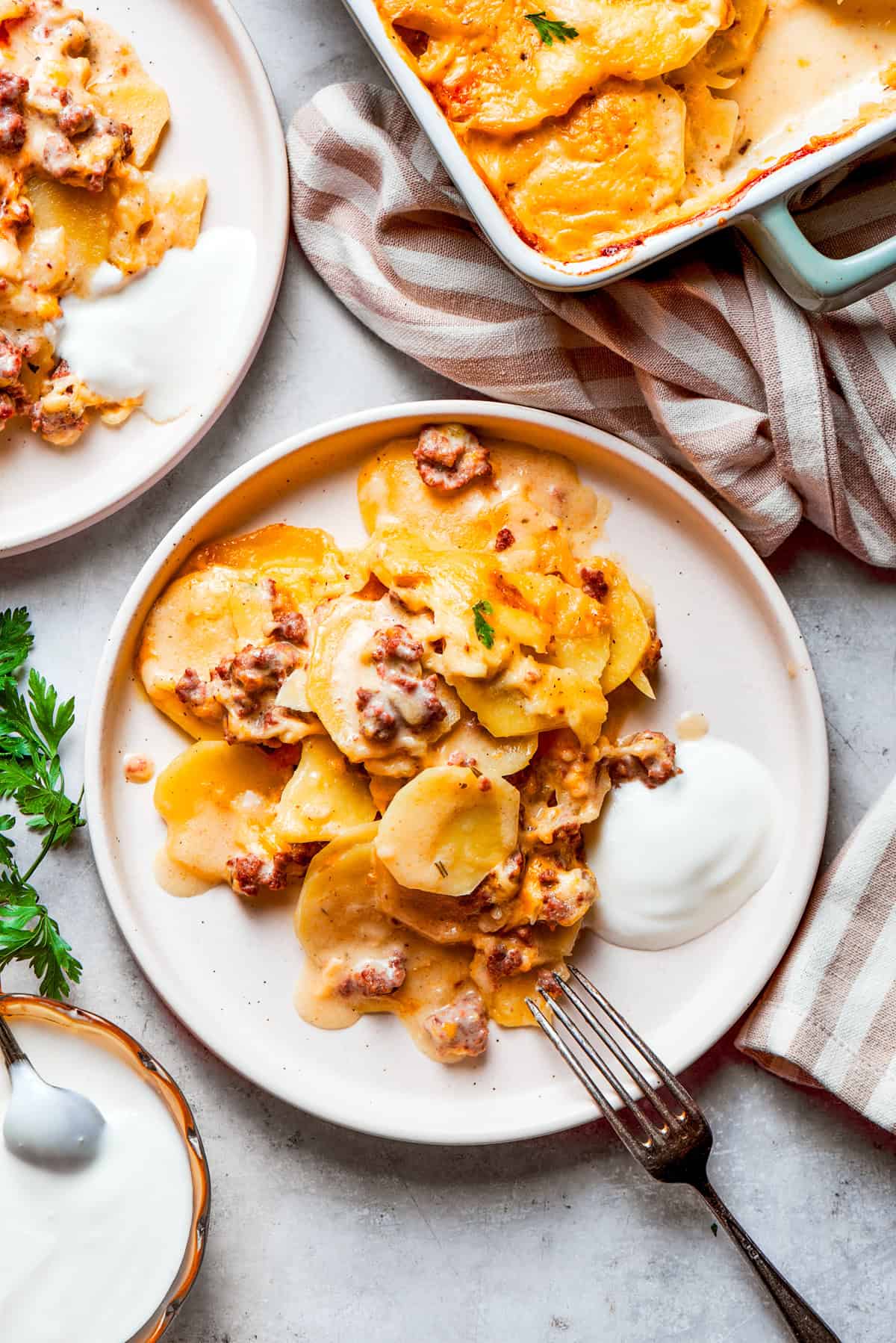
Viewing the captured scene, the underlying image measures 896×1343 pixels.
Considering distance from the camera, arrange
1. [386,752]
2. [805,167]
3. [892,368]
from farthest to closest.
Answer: [892,368] → [386,752] → [805,167]

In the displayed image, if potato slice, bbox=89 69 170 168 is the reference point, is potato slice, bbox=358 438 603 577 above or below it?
below

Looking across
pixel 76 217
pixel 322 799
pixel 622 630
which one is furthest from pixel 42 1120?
A: pixel 76 217

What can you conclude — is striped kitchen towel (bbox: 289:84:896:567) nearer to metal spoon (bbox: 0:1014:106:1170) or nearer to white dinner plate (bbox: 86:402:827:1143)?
white dinner plate (bbox: 86:402:827:1143)

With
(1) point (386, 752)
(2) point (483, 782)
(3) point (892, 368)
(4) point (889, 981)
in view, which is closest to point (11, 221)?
(1) point (386, 752)

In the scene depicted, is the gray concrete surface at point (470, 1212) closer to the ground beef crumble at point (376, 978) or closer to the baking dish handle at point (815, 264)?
the ground beef crumble at point (376, 978)

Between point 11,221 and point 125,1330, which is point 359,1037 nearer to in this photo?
point 125,1330

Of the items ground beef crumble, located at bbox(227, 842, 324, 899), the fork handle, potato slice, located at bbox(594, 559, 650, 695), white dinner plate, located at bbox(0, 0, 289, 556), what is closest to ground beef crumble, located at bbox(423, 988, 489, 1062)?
ground beef crumble, located at bbox(227, 842, 324, 899)
